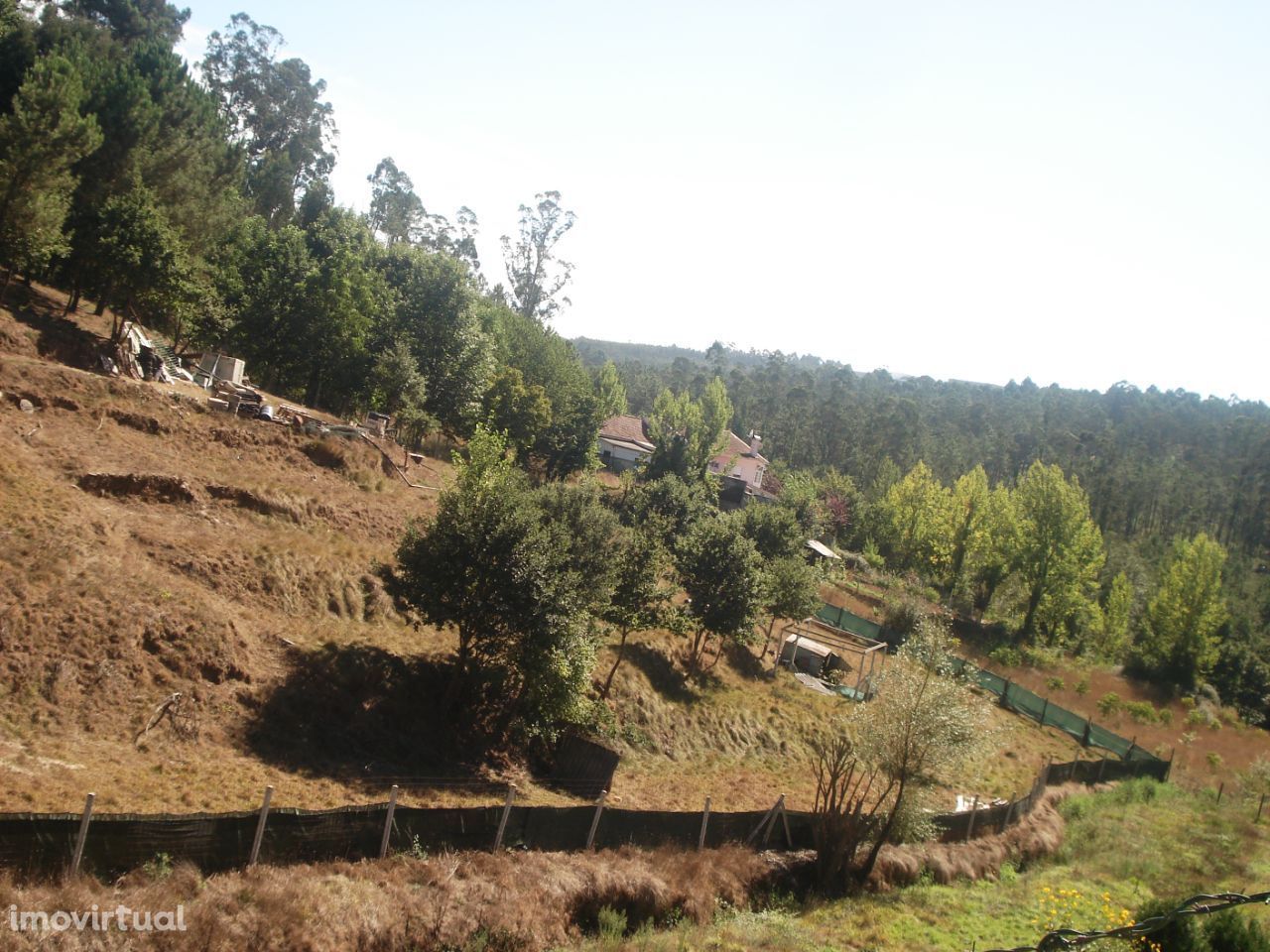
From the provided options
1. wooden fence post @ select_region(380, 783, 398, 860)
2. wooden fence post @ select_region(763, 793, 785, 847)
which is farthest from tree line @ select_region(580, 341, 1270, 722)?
wooden fence post @ select_region(380, 783, 398, 860)

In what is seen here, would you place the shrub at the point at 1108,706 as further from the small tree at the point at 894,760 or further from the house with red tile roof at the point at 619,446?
the house with red tile roof at the point at 619,446

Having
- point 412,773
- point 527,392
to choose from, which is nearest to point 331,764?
point 412,773

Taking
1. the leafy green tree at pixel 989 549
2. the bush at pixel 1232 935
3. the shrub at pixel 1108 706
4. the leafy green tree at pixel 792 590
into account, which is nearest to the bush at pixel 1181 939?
the bush at pixel 1232 935

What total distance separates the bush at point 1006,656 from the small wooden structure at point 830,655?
13.7 meters

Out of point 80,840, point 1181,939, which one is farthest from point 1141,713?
point 80,840

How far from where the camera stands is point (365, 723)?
65.9 feet

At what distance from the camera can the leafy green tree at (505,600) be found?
21.2m

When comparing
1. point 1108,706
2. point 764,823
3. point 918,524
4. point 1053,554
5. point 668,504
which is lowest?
point 1108,706

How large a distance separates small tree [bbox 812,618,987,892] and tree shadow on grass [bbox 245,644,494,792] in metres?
8.81

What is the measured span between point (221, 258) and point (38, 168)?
48.0ft

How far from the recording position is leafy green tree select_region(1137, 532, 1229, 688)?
189 feet

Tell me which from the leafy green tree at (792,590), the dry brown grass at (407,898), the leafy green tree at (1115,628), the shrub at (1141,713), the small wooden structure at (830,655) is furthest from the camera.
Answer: the leafy green tree at (1115,628)

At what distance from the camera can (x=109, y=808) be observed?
12.8m

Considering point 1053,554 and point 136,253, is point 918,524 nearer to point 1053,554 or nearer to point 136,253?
point 1053,554
